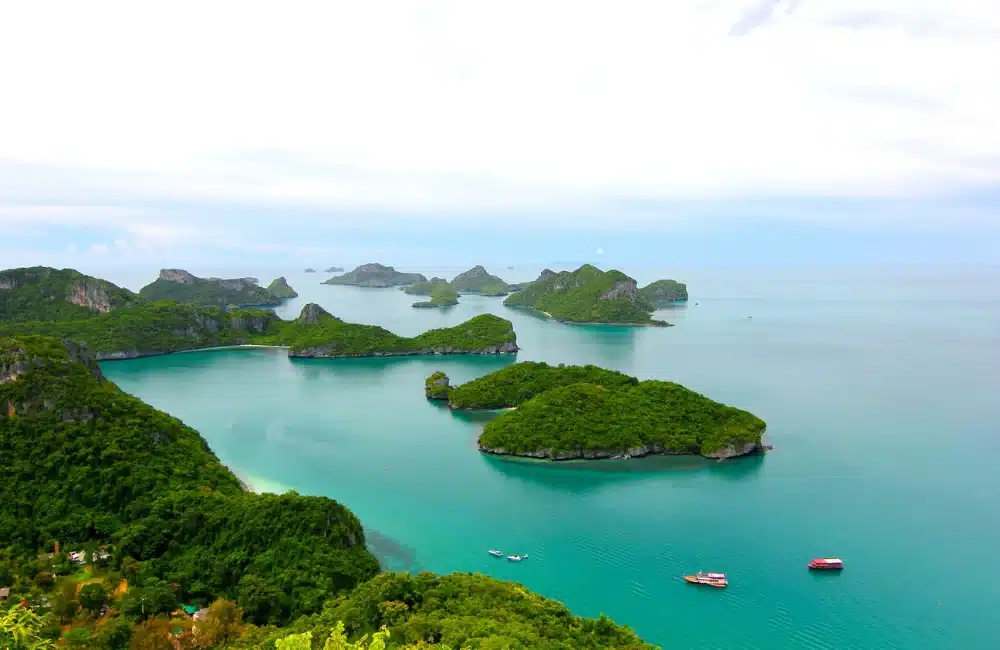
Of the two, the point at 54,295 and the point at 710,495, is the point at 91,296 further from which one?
the point at 710,495

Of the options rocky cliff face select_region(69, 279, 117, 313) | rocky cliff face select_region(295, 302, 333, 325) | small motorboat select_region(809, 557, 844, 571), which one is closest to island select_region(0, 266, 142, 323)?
rocky cliff face select_region(69, 279, 117, 313)

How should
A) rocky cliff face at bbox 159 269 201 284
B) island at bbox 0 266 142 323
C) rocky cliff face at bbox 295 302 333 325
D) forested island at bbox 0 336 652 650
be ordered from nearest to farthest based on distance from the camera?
forested island at bbox 0 336 652 650 < island at bbox 0 266 142 323 < rocky cliff face at bbox 295 302 333 325 < rocky cliff face at bbox 159 269 201 284

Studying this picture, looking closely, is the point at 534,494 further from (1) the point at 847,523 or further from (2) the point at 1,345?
(2) the point at 1,345

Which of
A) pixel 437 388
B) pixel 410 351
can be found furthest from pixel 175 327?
pixel 437 388

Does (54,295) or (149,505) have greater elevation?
(54,295)

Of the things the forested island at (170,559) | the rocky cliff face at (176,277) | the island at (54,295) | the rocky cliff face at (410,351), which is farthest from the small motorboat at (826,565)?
the rocky cliff face at (176,277)

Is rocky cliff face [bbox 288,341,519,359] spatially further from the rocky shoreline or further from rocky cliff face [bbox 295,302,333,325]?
the rocky shoreline
